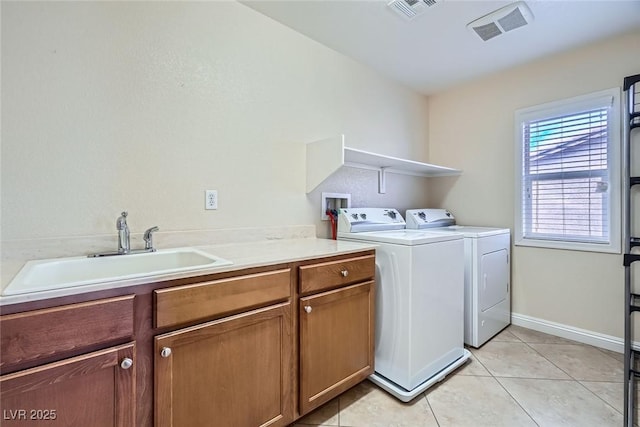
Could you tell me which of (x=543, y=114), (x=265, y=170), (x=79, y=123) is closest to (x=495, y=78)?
(x=543, y=114)

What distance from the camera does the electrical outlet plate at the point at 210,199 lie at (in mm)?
1661

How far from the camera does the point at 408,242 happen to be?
159cm

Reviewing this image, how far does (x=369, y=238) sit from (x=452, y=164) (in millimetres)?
1816

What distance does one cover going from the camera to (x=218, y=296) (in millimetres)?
1084

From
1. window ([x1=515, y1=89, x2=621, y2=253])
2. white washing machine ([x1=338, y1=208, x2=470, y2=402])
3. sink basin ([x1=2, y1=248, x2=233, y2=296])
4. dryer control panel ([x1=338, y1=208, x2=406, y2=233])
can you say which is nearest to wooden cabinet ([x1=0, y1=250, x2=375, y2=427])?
sink basin ([x1=2, y1=248, x2=233, y2=296])

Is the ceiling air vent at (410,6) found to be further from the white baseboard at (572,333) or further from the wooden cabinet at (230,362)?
the white baseboard at (572,333)

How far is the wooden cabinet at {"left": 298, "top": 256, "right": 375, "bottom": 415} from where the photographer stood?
136 cm

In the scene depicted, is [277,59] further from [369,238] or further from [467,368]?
[467,368]

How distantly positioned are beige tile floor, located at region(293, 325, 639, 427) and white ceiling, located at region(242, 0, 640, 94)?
2347 mm

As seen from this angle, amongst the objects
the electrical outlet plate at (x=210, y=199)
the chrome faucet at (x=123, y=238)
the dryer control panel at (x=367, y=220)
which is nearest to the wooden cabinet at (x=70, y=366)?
the chrome faucet at (x=123, y=238)

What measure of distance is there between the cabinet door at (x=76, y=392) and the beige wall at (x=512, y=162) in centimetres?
298

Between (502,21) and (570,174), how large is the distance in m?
1.35

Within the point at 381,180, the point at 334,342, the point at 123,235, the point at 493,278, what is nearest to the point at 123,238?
the point at 123,235

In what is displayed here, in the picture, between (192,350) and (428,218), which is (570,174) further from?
(192,350)
